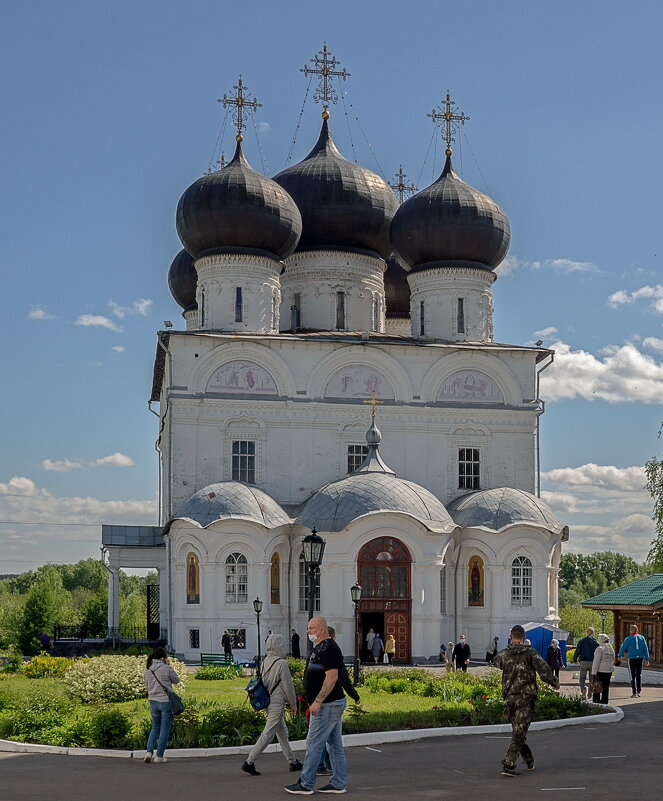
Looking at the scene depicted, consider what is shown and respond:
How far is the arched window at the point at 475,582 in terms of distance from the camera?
30.4m

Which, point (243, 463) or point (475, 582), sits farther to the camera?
point (243, 463)

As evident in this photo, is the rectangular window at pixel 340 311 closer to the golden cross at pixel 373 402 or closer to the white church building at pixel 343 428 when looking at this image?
the white church building at pixel 343 428

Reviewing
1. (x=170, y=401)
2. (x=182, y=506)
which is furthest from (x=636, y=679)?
(x=170, y=401)

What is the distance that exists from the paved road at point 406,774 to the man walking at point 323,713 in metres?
0.24

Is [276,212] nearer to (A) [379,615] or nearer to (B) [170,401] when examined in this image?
(B) [170,401]

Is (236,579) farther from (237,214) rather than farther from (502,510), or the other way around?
(237,214)

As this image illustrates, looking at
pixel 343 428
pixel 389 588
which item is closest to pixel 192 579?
pixel 389 588

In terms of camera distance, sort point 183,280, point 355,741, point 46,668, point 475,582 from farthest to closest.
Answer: point 183,280 < point 475,582 < point 46,668 < point 355,741

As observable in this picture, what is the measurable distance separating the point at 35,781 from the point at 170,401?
21.2 meters

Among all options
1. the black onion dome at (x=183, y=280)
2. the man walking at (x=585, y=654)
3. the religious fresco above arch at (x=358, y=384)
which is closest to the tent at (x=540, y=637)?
the man walking at (x=585, y=654)

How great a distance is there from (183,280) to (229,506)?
13555mm

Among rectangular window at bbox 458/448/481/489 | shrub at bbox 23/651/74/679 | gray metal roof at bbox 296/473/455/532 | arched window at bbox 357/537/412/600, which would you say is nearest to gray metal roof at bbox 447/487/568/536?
gray metal roof at bbox 296/473/455/532

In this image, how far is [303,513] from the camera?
29547 millimetres

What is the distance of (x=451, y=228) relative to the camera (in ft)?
111
